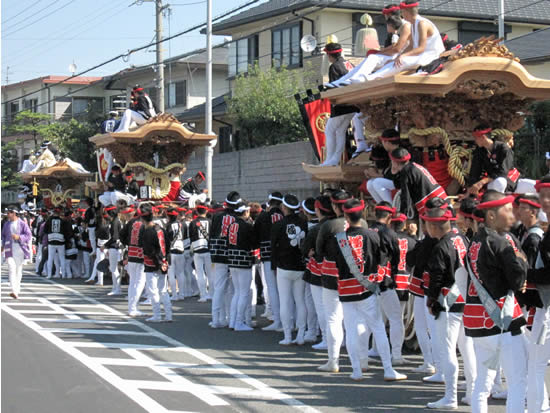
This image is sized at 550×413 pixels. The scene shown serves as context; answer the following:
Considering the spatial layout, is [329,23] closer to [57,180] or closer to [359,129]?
[57,180]

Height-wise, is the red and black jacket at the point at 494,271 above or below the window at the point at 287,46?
below

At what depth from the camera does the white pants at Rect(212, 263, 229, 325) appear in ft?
44.6

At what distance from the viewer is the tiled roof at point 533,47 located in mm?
23734

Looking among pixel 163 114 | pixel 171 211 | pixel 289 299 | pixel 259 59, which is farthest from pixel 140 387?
pixel 259 59

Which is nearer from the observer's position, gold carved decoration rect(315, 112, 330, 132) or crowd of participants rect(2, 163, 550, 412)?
crowd of participants rect(2, 163, 550, 412)

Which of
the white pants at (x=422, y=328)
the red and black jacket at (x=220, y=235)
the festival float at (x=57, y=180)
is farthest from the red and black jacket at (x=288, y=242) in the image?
the festival float at (x=57, y=180)

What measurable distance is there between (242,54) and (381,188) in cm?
2929

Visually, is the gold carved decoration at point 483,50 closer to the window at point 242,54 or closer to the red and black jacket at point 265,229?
the red and black jacket at point 265,229

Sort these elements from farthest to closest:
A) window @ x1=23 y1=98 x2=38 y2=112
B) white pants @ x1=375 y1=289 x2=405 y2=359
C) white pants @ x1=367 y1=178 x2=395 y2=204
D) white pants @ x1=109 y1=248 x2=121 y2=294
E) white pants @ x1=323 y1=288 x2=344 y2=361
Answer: window @ x1=23 y1=98 x2=38 y2=112
white pants @ x1=109 y1=248 x2=121 y2=294
white pants @ x1=367 y1=178 x2=395 y2=204
white pants @ x1=375 y1=289 x2=405 y2=359
white pants @ x1=323 y1=288 x2=344 y2=361

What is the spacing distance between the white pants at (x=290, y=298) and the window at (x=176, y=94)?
35082 millimetres

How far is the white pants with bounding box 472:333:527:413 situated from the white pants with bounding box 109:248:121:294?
1311 centimetres

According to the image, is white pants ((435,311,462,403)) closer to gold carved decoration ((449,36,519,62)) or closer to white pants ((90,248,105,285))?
gold carved decoration ((449,36,519,62))

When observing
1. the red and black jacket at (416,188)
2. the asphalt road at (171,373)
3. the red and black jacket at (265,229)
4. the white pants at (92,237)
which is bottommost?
the asphalt road at (171,373)

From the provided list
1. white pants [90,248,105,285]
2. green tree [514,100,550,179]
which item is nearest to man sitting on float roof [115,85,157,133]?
white pants [90,248,105,285]
